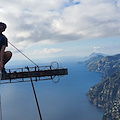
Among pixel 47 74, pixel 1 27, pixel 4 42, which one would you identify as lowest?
pixel 47 74

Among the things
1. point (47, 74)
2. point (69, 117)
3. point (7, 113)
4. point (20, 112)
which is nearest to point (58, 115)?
point (69, 117)

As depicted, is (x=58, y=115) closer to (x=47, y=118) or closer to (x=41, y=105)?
(x=47, y=118)

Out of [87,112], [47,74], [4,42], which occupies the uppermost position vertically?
[4,42]

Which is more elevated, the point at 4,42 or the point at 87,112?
the point at 4,42

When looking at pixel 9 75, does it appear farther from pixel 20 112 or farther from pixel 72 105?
pixel 72 105

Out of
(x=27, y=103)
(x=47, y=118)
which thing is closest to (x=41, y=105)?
(x=27, y=103)

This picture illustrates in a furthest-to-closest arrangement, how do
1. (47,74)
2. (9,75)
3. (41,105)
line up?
(41,105)
(47,74)
(9,75)

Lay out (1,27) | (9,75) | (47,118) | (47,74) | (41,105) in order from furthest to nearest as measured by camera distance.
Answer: (41,105)
(47,118)
(47,74)
(9,75)
(1,27)

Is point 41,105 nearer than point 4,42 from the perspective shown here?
No

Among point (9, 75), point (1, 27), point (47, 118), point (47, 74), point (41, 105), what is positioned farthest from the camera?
point (41, 105)
